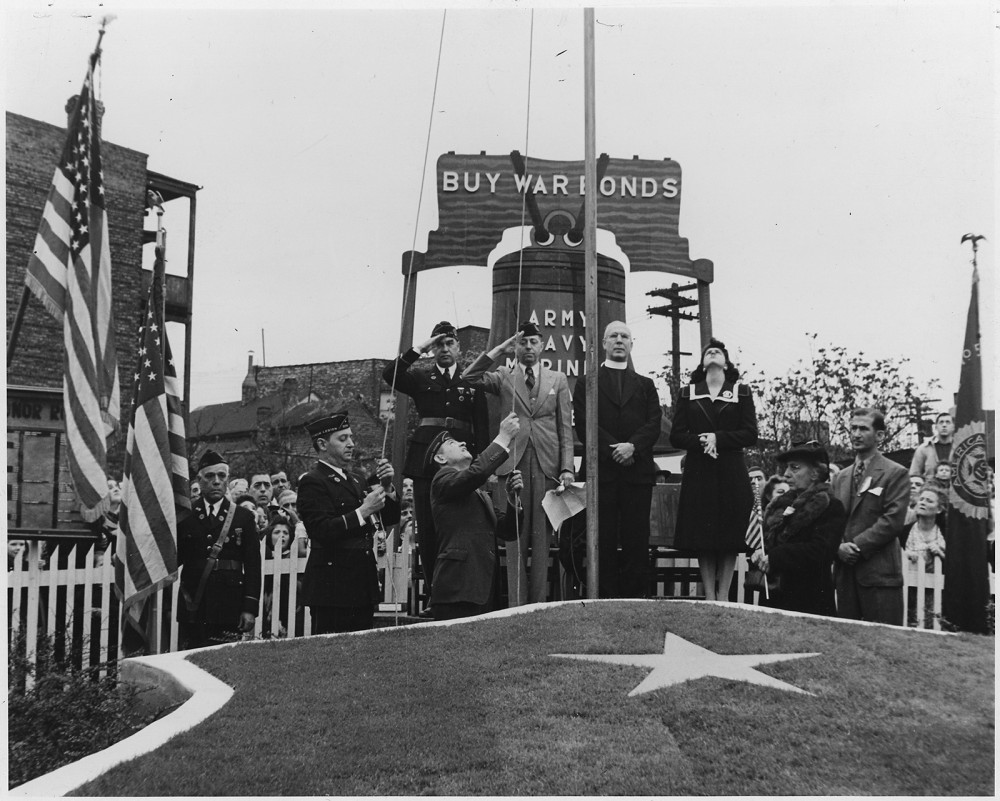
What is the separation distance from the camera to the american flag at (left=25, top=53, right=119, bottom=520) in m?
7.60

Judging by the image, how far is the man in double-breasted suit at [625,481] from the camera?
862 centimetres

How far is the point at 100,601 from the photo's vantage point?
8352 mm

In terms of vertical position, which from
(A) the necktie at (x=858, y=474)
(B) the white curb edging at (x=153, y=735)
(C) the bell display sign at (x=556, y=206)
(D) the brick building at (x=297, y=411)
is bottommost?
(B) the white curb edging at (x=153, y=735)

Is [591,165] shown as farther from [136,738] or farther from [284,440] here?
[284,440]

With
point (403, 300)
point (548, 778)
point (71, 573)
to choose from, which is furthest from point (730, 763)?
point (403, 300)

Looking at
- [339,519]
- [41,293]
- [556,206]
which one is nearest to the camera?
[41,293]

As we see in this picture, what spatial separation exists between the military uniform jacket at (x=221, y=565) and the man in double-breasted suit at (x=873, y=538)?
4.12 m

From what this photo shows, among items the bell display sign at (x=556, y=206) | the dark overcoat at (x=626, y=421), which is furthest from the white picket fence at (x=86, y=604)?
the bell display sign at (x=556, y=206)

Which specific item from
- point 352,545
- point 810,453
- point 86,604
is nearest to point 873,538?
point 810,453

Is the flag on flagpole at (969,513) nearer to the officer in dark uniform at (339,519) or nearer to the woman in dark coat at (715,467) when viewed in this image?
the woman in dark coat at (715,467)

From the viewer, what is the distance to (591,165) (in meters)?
8.98

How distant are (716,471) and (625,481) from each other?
2.15ft

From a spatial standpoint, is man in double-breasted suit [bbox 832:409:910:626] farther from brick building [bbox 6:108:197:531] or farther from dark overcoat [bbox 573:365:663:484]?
brick building [bbox 6:108:197:531]

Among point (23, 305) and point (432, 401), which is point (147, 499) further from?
point (432, 401)
